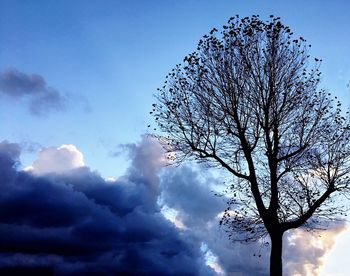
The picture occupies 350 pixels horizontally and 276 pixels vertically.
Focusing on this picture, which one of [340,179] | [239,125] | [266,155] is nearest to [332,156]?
[340,179]

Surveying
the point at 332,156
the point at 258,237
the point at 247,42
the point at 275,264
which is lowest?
the point at 275,264

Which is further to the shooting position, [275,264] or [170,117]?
[170,117]

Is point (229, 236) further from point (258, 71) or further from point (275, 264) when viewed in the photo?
point (258, 71)

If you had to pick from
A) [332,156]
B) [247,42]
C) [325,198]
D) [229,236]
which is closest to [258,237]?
[229,236]

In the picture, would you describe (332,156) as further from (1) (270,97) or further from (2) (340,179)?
(1) (270,97)

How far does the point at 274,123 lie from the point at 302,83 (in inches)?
103

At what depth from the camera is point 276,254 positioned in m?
23.5

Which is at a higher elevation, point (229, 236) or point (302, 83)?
point (302, 83)

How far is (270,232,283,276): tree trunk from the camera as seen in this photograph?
23312 millimetres

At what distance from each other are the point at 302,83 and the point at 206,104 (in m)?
5.21

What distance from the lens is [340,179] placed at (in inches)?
995

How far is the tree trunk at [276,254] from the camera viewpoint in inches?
918

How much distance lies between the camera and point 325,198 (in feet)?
82.7

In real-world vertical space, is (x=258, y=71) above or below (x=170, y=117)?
above
